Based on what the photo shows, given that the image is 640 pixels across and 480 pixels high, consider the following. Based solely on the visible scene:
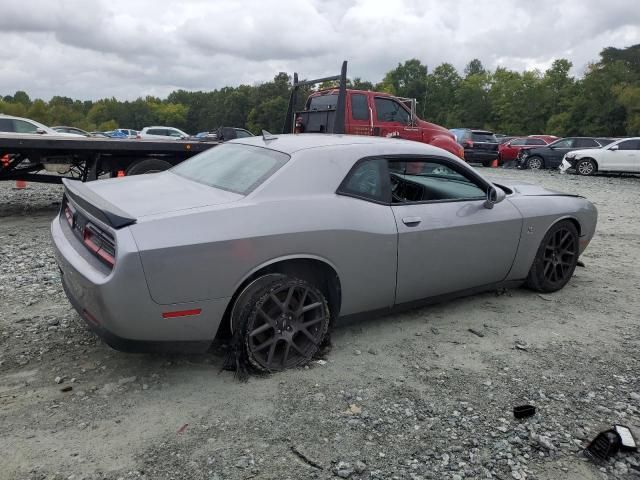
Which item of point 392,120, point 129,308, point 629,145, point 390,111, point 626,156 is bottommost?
point 129,308

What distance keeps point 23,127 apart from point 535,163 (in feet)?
59.9

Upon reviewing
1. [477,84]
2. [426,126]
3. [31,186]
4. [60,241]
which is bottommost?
[31,186]

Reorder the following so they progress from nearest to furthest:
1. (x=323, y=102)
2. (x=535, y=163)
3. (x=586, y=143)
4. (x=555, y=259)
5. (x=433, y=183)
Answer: (x=433, y=183) < (x=555, y=259) < (x=323, y=102) < (x=586, y=143) < (x=535, y=163)

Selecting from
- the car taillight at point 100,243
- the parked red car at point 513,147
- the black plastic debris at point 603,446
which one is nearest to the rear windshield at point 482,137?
the parked red car at point 513,147

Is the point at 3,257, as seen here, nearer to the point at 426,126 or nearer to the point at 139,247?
the point at 139,247

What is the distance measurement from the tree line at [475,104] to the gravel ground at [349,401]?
929 cm

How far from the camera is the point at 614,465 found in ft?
8.28

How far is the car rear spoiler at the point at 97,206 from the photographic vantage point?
276 centimetres

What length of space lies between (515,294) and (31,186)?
36.4 ft

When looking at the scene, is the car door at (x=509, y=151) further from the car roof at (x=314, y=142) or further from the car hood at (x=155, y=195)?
the car hood at (x=155, y=195)

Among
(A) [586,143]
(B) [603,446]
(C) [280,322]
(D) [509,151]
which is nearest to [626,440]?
(B) [603,446]

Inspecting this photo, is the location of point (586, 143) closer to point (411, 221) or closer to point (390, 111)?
point (390, 111)

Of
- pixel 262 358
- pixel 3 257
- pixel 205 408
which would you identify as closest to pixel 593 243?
pixel 262 358

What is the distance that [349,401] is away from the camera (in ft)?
9.75
